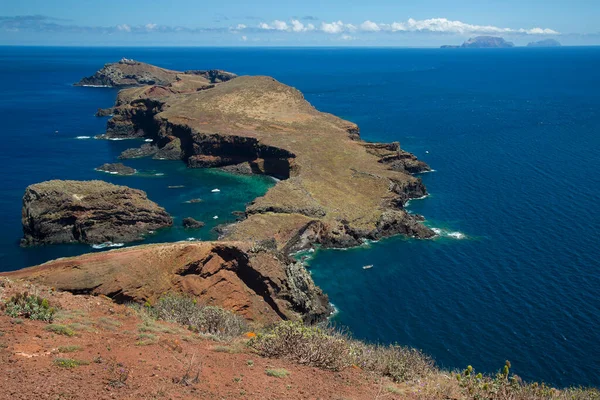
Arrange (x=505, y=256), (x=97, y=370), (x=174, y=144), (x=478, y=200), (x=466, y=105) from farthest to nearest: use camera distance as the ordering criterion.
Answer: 1. (x=466, y=105)
2. (x=174, y=144)
3. (x=478, y=200)
4. (x=505, y=256)
5. (x=97, y=370)

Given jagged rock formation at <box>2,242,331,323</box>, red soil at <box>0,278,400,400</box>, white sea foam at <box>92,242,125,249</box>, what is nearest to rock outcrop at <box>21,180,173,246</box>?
white sea foam at <box>92,242,125,249</box>

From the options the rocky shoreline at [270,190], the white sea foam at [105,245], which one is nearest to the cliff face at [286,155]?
the rocky shoreline at [270,190]

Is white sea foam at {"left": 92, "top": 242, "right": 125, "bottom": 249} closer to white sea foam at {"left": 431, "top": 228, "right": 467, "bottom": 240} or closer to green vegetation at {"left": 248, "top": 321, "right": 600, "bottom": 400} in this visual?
white sea foam at {"left": 431, "top": 228, "right": 467, "bottom": 240}

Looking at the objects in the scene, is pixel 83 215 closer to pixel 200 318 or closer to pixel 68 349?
pixel 200 318

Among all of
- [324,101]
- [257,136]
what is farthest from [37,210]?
[324,101]

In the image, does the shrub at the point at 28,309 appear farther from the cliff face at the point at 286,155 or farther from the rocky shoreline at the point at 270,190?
the cliff face at the point at 286,155

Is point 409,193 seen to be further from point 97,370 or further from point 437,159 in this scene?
point 97,370
